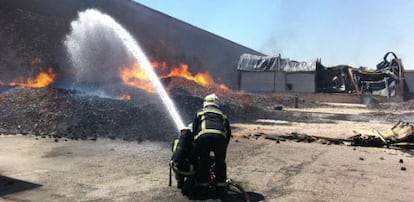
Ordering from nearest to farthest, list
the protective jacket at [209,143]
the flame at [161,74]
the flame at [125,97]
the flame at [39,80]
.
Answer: the protective jacket at [209,143] → the flame at [125,97] → the flame at [39,80] → the flame at [161,74]

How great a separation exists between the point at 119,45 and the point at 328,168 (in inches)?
902

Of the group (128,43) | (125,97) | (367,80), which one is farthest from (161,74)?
(367,80)

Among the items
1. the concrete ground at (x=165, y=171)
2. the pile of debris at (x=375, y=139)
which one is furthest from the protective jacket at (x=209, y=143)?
the pile of debris at (x=375, y=139)

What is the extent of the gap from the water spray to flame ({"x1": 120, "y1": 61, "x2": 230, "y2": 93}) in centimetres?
55

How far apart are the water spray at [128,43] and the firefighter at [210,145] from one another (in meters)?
10.0

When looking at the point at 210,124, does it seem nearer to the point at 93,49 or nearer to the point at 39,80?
the point at 39,80

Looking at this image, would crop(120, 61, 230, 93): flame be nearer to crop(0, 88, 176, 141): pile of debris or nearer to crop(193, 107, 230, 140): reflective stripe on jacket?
crop(0, 88, 176, 141): pile of debris

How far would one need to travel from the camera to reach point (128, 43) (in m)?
32.8

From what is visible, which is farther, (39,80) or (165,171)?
(39,80)

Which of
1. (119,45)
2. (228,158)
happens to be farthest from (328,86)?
(228,158)

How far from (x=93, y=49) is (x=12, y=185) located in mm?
20631

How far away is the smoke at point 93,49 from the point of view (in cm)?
2478

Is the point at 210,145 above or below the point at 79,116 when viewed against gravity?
below

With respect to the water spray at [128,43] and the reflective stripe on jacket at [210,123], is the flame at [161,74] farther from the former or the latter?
the reflective stripe on jacket at [210,123]
